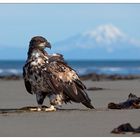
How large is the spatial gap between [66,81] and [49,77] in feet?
1.11

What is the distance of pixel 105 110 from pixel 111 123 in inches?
77.6

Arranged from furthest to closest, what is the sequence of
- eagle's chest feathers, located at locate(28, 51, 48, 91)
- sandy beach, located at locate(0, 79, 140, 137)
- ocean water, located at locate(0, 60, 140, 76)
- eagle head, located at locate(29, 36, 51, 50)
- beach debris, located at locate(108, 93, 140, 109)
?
ocean water, located at locate(0, 60, 140, 76)
beach debris, located at locate(108, 93, 140, 109)
eagle head, located at locate(29, 36, 51, 50)
eagle's chest feathers, located at locate(28, 51, 48, 91)
sandy beach, located at locate(0, 79, 140, 137)

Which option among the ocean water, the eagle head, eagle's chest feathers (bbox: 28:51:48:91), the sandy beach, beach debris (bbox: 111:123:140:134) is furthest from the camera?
the ocean water

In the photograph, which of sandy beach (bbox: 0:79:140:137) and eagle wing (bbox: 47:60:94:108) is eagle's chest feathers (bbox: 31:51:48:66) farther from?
sandy beach (bbox: 0:79:140:137)

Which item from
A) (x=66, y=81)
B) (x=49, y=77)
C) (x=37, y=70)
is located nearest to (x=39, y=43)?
(x=37, y=70)

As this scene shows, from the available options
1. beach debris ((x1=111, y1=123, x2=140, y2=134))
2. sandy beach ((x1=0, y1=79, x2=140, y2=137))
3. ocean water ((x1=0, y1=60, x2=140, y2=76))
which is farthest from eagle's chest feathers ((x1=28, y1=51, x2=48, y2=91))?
ocean water ((x1=0, y1=60, x2=140, y2=76))

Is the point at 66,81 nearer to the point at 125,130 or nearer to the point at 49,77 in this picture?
the point at 49,77

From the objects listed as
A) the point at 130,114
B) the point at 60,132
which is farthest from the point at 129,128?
the point at 130,114

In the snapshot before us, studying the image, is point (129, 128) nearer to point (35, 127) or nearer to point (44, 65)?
point (35, 127)

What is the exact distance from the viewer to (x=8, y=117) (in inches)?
448

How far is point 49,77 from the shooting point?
1205 centimetres

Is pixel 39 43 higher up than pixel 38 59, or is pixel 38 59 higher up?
A: pixel 39 43

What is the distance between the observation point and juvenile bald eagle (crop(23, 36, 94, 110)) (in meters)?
12.0

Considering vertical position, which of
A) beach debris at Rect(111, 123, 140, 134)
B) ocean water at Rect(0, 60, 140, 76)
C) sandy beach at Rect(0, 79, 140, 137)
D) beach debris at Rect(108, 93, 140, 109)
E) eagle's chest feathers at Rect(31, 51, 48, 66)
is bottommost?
beach debris at Rect(111, 123, 140, 134)
